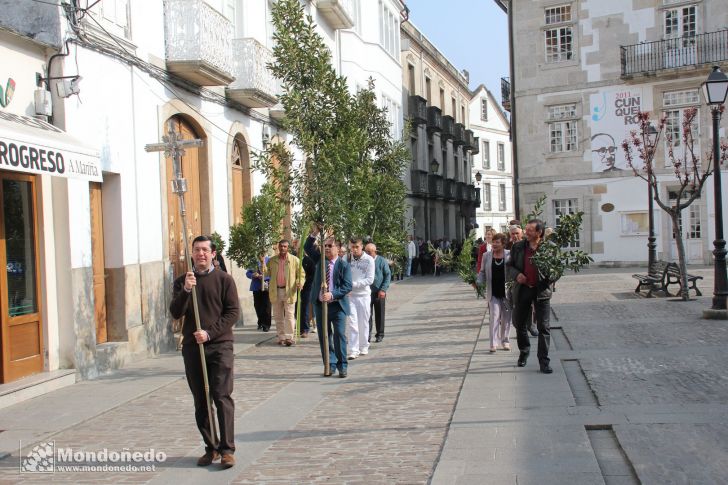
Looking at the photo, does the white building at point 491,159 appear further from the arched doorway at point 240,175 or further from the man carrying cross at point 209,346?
the man carrying cross at point 209,346

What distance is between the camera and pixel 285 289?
44.7 ft

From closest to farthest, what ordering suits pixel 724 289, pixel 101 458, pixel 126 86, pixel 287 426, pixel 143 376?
pixel 101 458 → pixel 287 426 → pixel 143 376 → pixel 126 86 → pixel 724 289

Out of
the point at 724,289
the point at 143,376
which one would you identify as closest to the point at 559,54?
the point at 724,289

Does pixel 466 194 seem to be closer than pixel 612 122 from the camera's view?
No

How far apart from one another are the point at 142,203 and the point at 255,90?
4.69 meters

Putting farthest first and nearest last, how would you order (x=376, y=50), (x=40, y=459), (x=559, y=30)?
(x=559, y=30), (x=376, y=50), (x=40, y=459)

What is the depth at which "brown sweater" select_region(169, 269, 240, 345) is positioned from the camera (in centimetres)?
613

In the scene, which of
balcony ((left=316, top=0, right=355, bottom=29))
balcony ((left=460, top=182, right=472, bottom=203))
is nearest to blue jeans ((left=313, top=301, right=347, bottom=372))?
balcony ((left=316, top=0, right=355, bottom=29))

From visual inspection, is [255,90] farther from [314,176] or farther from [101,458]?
[101,458]

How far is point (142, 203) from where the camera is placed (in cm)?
1268

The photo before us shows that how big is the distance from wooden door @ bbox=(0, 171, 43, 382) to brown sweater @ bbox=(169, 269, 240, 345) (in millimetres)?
4117

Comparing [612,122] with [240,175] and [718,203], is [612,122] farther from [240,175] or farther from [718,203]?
[240,175]

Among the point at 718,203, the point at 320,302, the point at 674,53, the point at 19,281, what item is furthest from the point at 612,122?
the point at 19,281

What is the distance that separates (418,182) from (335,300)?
2868cm
